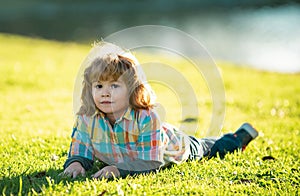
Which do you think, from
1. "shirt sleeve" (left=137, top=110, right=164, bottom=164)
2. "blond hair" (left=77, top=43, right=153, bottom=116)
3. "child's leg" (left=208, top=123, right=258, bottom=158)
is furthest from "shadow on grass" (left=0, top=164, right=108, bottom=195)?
"child's leg" (left=208, top=123, right=258, bottom=158)

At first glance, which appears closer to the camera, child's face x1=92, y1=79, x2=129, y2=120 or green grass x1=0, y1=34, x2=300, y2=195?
green grass x1=0, y1=34, x2=300, y2=195

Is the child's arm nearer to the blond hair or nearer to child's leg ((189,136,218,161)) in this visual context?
the blond hair

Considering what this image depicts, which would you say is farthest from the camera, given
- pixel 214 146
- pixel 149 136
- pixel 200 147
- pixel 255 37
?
pixel 255 37

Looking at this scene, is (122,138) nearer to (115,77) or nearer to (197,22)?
(115,77)

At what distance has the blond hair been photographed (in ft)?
12.9

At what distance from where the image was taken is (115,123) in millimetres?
4098

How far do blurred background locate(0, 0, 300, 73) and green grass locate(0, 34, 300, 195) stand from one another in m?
6.39

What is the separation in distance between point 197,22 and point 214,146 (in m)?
22.4

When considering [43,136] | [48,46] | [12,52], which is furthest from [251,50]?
[43,136]

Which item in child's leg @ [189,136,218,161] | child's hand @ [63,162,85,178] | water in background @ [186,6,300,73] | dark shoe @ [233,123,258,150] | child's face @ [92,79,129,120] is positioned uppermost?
water in background @ [186,6,300,73]

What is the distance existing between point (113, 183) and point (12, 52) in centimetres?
1216

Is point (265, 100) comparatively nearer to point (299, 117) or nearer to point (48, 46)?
point (299, 117)

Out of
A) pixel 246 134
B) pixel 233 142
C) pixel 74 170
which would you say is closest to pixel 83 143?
pixel 74 170

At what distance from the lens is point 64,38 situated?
21.9 metres
